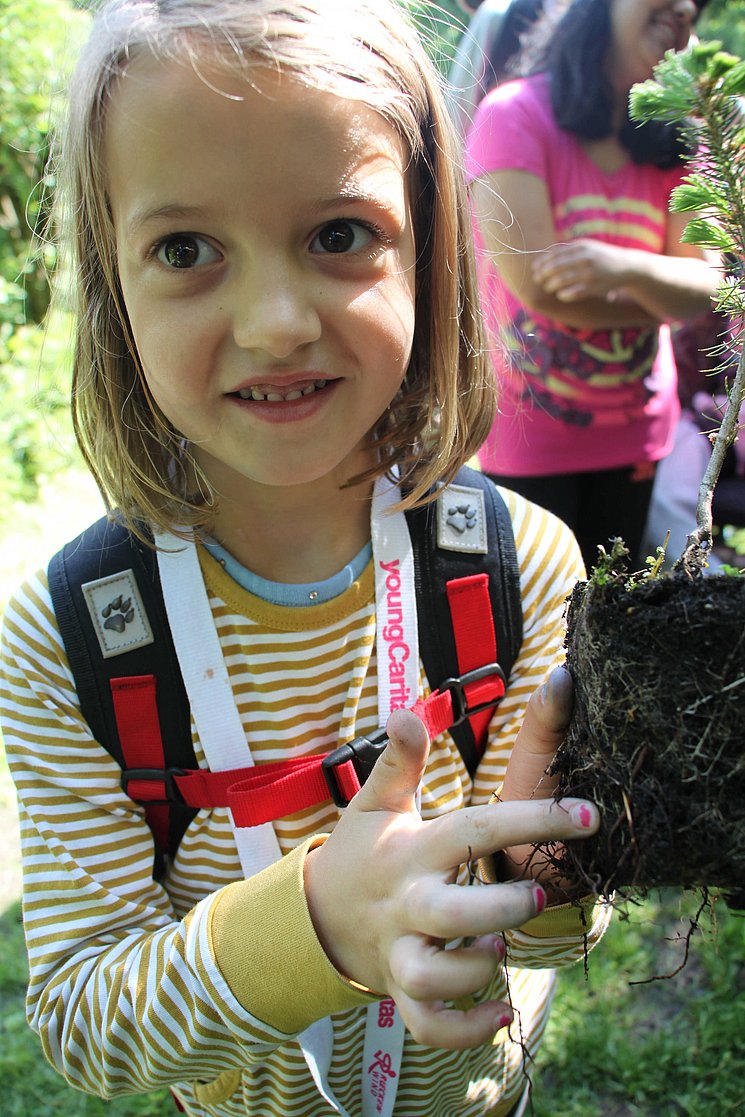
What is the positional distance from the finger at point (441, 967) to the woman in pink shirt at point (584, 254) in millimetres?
1675

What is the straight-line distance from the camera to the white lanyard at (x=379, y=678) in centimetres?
147

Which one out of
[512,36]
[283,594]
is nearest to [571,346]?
[512,36]

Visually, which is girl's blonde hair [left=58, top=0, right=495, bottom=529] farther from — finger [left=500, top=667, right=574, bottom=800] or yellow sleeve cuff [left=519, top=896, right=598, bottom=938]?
yellow sleeve cuff [left=519, top=896, right=598, bottom=938]

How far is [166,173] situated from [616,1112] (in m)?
2.67

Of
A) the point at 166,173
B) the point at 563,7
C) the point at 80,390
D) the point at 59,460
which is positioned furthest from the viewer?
the point at 59,460

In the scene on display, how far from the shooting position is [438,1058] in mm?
1611

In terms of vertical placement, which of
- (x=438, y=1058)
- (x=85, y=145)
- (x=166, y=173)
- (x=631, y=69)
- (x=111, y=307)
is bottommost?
(x=438, y=1058)

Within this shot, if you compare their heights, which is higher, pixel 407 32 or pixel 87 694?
pixel 407 32

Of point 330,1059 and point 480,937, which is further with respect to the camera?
→ point 330,1059

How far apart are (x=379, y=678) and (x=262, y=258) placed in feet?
2.37

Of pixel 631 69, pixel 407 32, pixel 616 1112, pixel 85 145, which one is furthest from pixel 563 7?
pixel 616 1112

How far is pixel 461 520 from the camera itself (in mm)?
1622

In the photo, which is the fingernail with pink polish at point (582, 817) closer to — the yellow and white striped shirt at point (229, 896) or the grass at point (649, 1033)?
the yellow and white striped shirt at point (229, 896)

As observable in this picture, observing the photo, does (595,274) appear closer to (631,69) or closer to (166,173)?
(631,69)
